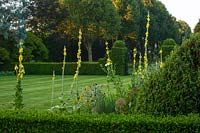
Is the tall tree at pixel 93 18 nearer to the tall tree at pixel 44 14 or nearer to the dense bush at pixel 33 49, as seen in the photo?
the tall tree at pixel 44 14

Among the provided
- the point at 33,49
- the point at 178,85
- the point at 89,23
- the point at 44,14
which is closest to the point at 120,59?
the point at 33,49

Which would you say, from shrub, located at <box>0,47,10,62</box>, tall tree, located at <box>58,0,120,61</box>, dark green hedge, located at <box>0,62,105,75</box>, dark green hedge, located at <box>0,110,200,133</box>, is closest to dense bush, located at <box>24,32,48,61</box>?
dark green hedge, located at <box>0,62,105,75</box>

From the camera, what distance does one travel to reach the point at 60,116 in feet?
16.0

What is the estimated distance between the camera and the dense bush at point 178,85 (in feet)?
15.1

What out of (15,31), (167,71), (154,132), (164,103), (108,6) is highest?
(108,6)

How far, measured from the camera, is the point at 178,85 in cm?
462

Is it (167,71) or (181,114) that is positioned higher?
(167,71)

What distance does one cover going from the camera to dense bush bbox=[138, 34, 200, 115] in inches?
181

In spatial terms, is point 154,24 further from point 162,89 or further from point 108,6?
point 162,89

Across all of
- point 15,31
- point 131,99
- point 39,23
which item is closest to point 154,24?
point 39,23

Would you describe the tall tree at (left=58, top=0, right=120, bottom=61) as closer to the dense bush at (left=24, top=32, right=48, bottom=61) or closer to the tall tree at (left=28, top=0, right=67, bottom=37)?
the tall tree at (left=28, top=0, right=67, bottom=37)

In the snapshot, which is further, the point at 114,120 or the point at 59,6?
the point at 59,6

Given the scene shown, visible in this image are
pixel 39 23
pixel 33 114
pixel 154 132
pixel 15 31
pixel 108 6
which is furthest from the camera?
pixel 39 23

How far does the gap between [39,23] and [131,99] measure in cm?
3921
